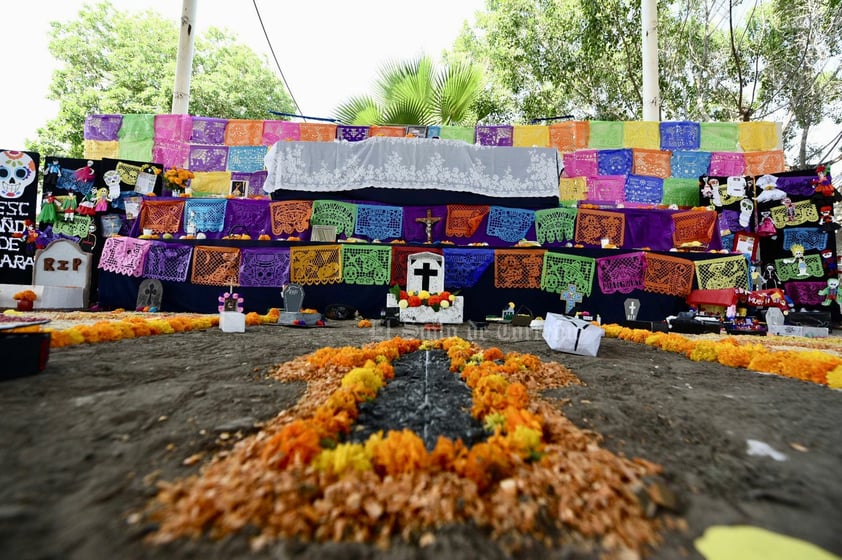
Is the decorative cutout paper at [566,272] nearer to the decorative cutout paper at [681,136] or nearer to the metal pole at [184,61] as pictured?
the decorative cutout paper at [681,136]

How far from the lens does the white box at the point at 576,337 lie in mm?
3573

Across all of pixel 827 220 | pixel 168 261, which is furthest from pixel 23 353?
pixel 827 220

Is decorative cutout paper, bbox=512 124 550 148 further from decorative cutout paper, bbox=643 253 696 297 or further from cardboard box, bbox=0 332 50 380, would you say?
cardboard box, bbox=0 332 50 380

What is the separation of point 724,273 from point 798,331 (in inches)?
53.1

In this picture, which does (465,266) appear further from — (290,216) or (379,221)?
(290,216)

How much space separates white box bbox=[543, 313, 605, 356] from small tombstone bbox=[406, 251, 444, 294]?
9.31 ft

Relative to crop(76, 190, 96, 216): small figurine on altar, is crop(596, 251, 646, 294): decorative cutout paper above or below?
below

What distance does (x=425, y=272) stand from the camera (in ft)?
20.9

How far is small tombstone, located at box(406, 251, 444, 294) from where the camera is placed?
6344mm

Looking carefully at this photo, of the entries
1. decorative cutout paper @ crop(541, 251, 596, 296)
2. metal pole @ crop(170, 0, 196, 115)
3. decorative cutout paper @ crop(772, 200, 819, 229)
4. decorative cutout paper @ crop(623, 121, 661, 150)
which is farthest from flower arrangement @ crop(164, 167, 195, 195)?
decorative cutout paper @ crop(772, 200, 819, 229)

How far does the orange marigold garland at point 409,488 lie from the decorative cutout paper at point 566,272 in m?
5.19

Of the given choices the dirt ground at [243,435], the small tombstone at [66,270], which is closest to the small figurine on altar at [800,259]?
the dirt ground at [243,435]

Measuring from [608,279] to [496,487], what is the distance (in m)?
6.20

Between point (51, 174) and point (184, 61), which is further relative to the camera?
point (184, 61)
